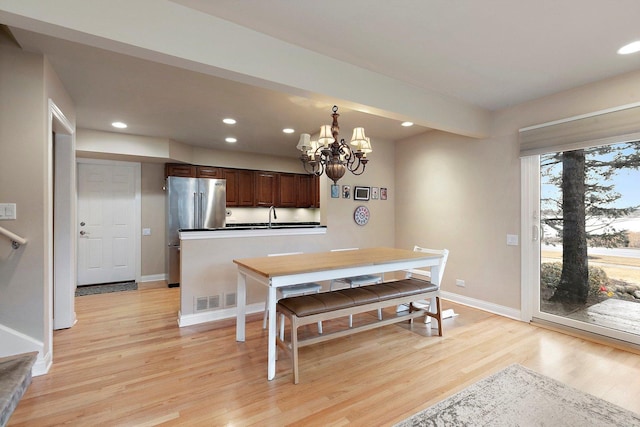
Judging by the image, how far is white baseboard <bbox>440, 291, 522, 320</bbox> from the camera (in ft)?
11.6

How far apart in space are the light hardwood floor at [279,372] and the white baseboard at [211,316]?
4.3 inches

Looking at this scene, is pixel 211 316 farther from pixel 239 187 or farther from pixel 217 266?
pixel 239 187

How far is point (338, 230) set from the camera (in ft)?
14.5

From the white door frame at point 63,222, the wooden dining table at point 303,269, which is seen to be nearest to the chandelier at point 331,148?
the wooden dining table at point 303,269

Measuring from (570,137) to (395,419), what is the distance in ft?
10.2

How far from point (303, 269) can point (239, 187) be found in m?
3.97

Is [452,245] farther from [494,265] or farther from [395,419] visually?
[395,419]

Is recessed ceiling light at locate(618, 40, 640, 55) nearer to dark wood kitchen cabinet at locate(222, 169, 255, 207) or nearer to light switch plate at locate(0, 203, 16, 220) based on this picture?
light switch plate at locate(0, 203, 16, 220)

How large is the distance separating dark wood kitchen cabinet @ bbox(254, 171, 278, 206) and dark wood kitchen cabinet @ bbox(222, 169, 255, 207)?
10cm

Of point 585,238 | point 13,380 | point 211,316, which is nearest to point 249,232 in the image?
point 211,316

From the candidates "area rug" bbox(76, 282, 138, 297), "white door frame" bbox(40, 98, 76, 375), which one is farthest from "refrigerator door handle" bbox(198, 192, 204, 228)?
"white door frame" bbox(40, 98, 76, 375)

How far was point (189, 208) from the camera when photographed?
5.25 meters

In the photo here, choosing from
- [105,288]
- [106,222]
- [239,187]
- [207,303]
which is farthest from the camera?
[239,187]

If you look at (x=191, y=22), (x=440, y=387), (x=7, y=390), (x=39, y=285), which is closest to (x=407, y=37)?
(x=191, y=22)
